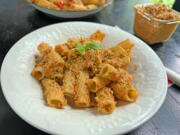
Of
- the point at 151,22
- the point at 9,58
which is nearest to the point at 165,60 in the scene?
the point at 151,22

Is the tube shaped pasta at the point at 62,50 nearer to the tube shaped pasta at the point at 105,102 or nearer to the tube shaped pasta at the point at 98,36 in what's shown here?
the tube shaped pasta at the point at 98,36

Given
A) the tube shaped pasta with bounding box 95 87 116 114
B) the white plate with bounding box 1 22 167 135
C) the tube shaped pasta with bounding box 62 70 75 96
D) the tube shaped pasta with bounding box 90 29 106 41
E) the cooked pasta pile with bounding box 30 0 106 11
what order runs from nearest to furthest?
the white plate with bounding box 1 22 167 135, the tube shaped pasta with bounding box 95 87 116 114, the tube shaped pasta with bounding box 62 70 75 96, the tube shaped pasta with bounding box 90 29 106 41, the cooked pasta pile with bounding box 30 0 106 11

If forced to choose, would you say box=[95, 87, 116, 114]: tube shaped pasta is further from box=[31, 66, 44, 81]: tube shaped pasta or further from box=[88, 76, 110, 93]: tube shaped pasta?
box=[31, 66, 44, 81]: tube shaped pasta

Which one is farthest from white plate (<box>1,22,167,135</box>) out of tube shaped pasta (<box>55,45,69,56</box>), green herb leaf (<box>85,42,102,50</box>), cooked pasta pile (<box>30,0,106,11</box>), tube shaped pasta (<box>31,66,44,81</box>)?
cooked pasta pile (<box>30,0,106,11</box>)

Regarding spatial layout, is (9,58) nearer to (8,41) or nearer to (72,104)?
(72,104)

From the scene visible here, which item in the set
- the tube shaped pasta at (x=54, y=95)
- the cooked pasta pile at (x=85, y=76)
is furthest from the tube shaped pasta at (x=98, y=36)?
the tube shaped pasta at (x=54, y=95)

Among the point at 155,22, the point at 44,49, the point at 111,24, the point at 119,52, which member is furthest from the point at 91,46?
the point at 111,24

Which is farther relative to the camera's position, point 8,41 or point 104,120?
point 8,41
